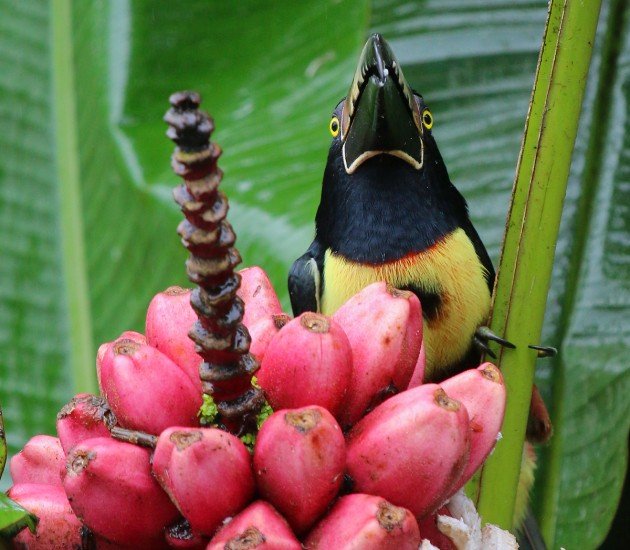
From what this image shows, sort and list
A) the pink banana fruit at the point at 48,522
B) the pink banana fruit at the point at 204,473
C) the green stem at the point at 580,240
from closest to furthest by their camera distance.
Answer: the pink banana fruit at the point at 204,473 → the pink banana fruit at the point at 48,522 → the green stem at the point at 580,240

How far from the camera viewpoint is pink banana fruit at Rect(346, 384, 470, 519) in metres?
0.72

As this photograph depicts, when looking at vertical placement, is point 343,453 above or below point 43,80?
below

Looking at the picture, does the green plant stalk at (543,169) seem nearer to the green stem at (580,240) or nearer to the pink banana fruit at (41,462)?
the pink banana fruit at (41,462)

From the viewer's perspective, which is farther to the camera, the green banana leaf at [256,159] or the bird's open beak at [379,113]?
the green banana leaf at [256,159]

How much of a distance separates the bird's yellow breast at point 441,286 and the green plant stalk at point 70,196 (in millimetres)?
528

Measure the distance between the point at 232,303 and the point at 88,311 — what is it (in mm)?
1090

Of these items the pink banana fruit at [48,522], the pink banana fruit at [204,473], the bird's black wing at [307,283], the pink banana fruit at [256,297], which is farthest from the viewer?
the bird's black wing at [307,283]

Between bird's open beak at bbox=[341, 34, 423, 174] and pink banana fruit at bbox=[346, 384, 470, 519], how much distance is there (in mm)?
505

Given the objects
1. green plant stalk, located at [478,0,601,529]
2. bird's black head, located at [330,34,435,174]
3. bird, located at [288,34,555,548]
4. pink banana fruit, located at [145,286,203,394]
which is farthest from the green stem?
→ pink banana fruit, located at [145,286,203,394]

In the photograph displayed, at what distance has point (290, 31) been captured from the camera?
1812mm

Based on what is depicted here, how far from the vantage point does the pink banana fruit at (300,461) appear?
2.27ft

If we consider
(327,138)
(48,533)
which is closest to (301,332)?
(48,533)

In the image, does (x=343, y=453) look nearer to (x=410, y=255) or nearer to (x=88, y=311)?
(x=410, y=255)

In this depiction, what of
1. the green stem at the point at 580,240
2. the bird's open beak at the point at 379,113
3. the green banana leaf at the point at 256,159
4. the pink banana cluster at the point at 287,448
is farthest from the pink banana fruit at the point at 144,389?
the green stem at the point at 580,240
